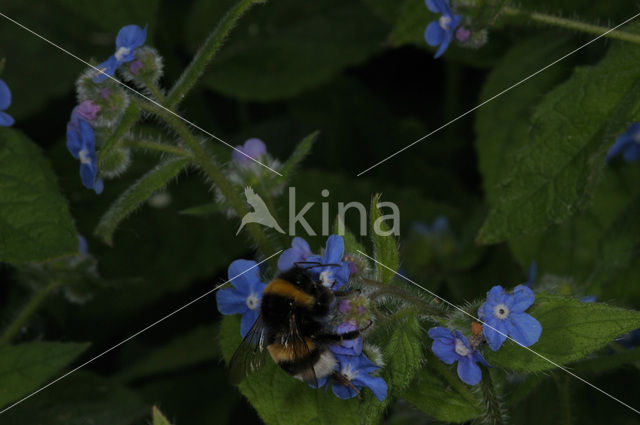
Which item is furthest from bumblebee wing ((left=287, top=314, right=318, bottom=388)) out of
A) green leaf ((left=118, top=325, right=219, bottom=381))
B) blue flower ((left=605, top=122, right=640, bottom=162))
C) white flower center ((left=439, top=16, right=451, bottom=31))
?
blue flower ((left=605, top=122, right=640, bottom=162))

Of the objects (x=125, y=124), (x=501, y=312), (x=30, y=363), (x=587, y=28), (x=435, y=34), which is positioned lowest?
(x=30, y=363)

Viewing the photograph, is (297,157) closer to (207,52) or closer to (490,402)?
(207,52)

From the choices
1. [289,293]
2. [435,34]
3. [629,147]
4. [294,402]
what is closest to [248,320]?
[289,293]

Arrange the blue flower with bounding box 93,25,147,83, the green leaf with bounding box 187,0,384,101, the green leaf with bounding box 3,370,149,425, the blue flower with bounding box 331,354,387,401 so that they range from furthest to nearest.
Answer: the green leaf with bounding box 187,0,384,101 < the green leaf with bounding box 3,370,149,425 < the blue flower with bounding box 93,25,147,83 < the blue flower with bounding box 331,354,387,401

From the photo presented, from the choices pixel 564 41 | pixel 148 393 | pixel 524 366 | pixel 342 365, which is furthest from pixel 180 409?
pixel 564 41

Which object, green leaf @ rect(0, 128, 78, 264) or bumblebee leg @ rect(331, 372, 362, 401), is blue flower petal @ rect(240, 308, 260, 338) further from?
green leaf @ rect(0, 128, 78, 264)

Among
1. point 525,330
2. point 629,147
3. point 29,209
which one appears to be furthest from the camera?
point 629,147
